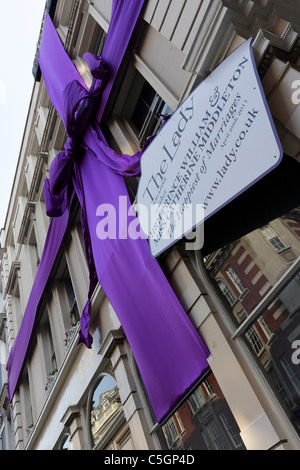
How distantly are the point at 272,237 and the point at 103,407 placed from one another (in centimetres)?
544

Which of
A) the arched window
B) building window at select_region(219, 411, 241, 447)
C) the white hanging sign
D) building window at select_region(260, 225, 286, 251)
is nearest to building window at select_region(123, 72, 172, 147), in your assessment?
the white hanging sign

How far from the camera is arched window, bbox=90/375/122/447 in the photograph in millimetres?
8711

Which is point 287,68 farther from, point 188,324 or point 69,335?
point 69,335

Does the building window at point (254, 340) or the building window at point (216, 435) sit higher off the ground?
the building window at point (254, 340)

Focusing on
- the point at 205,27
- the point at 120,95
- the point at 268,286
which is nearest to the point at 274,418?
the point at 268,286

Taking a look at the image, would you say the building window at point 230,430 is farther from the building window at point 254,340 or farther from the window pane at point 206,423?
the building window at point 254,340

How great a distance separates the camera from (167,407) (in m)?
6.35

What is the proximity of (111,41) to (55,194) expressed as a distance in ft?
12.5

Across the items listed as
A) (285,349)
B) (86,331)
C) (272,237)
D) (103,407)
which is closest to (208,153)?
(272,237)

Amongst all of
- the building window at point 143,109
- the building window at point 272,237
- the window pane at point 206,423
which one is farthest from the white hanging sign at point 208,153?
the window pane at point 206,423

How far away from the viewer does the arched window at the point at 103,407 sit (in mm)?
8711

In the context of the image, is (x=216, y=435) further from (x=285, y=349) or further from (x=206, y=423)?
(x=285, y=349)

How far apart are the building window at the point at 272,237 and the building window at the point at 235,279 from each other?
0.75 meters

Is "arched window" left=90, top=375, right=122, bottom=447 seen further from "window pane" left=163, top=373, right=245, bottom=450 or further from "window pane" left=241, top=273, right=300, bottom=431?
"window pane" left=241, top=273, right=300, bottom=431
